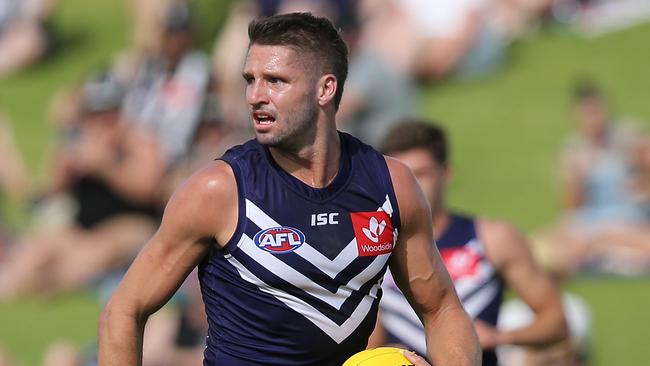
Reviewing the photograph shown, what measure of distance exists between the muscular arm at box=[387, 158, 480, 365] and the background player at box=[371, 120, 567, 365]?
155cm

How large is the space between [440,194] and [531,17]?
6.94 metres

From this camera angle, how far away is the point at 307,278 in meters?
3.97

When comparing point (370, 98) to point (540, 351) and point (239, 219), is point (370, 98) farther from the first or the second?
point (239, 219)

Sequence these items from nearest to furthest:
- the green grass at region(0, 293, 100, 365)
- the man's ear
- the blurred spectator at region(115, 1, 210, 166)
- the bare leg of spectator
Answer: the man's ear → the green grass at region(0, 293, 100, 365) → the bare leg of spectator → the blurred spectator at region(115, 1, 210, 166)

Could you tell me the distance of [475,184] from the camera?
11977 millimetres

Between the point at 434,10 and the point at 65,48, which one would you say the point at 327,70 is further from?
the point at 65,48

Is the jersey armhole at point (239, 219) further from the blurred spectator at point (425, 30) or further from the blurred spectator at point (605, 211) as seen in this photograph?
the blurred spectator at point (425, 30)

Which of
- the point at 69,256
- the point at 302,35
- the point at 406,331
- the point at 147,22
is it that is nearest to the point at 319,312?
the point at 302,35

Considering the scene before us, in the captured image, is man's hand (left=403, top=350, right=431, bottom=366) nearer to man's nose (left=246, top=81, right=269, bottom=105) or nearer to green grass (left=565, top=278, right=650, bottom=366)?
man's nose (left=246, top=81, right=269, bottom=105)

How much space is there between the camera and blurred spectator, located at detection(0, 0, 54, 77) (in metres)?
12.8

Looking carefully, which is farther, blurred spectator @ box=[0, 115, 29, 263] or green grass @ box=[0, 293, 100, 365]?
blurred spectator @ box=[0, 115, 29, 263]

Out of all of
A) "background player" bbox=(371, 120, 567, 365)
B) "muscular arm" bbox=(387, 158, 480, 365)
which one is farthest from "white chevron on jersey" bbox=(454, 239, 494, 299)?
"muscular arm" bbox=(387, 158, 480, 365)

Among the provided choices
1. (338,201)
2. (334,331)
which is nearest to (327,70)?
(338,201)

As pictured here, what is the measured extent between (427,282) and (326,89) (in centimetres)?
77
